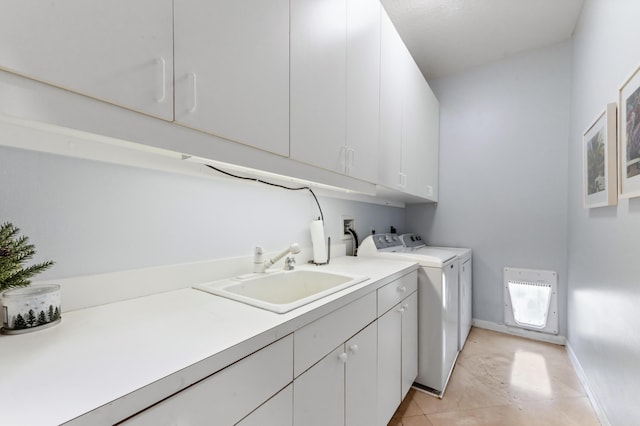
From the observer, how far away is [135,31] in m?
0.64

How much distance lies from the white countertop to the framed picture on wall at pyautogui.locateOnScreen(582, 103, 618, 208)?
1.62 meters

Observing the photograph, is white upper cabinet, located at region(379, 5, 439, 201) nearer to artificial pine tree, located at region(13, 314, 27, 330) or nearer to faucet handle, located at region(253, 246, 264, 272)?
faucet handle, located at region(253, 246, 264, 272)

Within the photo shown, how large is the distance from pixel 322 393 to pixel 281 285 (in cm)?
58

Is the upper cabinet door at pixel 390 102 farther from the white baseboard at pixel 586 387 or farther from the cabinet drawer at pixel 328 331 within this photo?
the white baseboard at pixel 586 387

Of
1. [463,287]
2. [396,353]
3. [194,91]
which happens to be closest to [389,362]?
[396,353]

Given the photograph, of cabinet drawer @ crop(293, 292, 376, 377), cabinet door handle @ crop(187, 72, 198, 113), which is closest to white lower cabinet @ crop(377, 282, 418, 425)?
cabinet drawer @ crop(293, 292, 376, 377)

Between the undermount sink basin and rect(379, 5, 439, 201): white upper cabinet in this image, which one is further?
rect(379, 5, 439, 201): white upper cabinet

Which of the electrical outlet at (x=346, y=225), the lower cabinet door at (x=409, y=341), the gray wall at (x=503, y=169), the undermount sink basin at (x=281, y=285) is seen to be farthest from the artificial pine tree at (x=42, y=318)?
the gray wall at (x=503, y=169)

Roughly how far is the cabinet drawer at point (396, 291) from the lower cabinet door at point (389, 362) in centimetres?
4

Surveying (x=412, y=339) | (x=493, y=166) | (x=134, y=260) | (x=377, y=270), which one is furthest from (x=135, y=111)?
(x=493, y=166)

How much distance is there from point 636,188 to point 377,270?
1159 millimetres

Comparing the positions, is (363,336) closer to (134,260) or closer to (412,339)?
(412,339)

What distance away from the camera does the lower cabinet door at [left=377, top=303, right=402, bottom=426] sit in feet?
4.38

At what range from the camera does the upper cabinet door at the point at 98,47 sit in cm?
50
